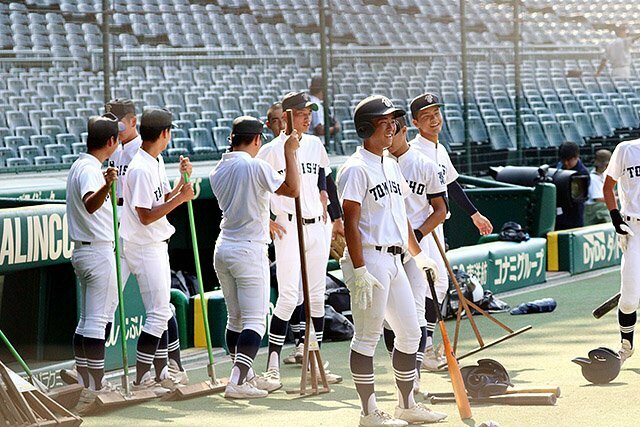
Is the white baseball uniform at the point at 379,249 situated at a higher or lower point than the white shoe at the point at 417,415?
higher

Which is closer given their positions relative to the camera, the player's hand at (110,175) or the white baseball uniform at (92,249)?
the player's hand at (110,175)

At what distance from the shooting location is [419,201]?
651 centimetres

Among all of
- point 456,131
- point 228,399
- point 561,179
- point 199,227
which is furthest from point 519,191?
point 228,399

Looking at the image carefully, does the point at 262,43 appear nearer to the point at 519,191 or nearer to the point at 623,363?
the point at 519,191

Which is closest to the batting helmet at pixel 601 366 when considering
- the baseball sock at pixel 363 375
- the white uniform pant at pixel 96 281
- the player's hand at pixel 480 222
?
the player's hand at pixel 480 222

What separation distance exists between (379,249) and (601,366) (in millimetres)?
1851

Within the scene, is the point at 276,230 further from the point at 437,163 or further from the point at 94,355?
the point at 94,355

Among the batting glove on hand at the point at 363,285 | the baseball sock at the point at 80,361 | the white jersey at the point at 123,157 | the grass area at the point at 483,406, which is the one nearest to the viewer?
the batting glove on hand at the point at 363,285

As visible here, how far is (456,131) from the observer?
1345 cm

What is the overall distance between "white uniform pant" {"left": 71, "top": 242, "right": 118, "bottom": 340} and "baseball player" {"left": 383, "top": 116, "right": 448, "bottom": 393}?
1515 mm

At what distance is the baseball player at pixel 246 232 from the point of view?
6.37 m

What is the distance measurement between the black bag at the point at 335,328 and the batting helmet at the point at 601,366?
234 centimetres

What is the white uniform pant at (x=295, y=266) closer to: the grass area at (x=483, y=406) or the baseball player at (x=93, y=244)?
the grass area at (x=483, y=406)

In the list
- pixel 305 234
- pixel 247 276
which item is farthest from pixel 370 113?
pixel 305 234
